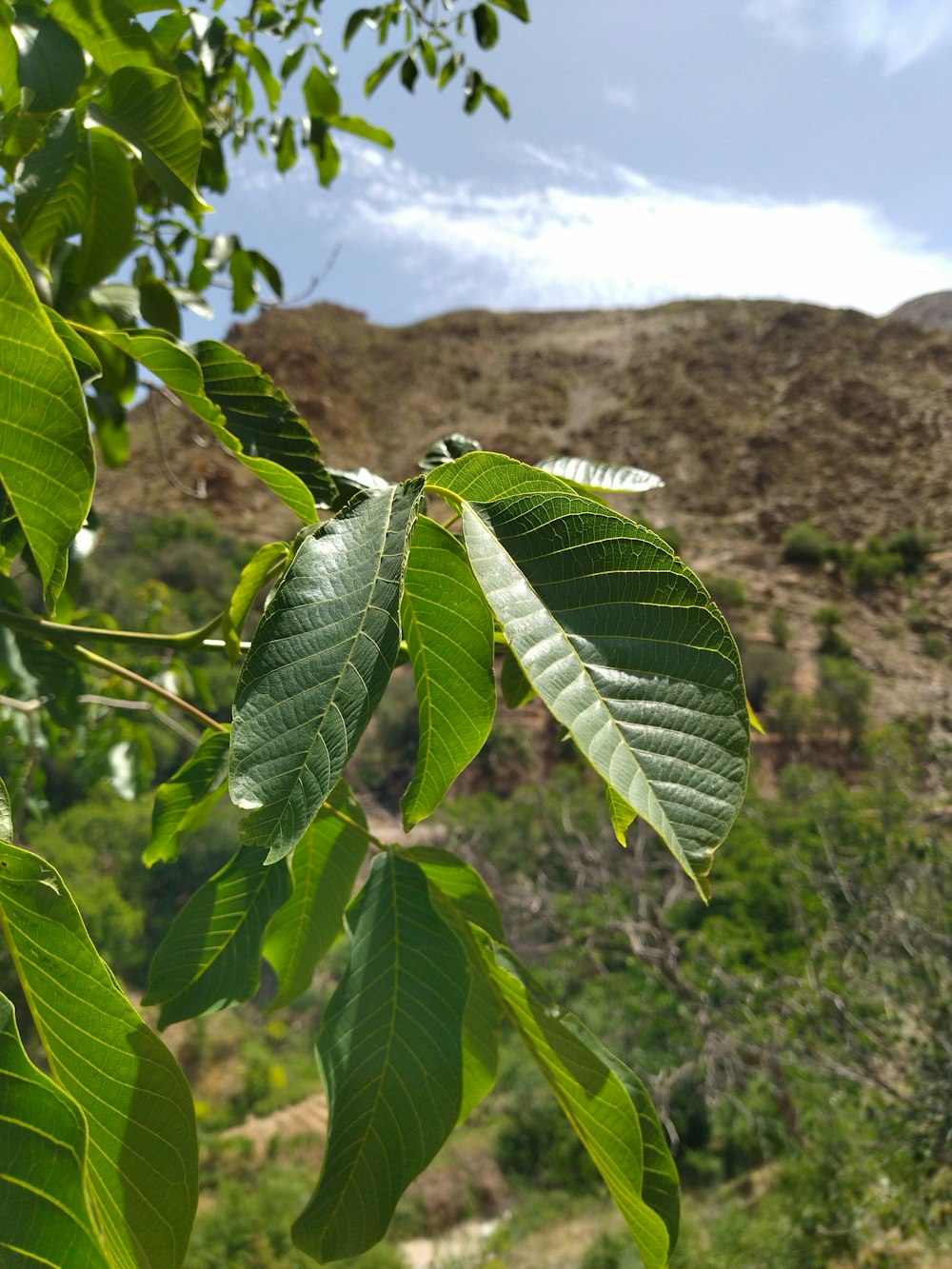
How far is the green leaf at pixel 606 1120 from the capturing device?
0.41m

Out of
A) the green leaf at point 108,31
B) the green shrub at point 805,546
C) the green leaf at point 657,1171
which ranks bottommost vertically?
the green leaf at point 657,1171

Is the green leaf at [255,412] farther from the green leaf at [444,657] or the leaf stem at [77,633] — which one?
the green leaf at [444,657]

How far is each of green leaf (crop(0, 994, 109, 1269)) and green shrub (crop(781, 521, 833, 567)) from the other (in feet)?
61.1

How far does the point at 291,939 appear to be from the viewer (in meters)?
0.58

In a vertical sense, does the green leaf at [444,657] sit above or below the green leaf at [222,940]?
above

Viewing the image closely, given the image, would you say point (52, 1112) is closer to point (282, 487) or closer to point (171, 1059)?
point (171, 1059)

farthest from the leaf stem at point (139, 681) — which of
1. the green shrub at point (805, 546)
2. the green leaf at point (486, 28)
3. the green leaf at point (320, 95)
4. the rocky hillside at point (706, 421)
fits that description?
the green shrub at point (805, 546)

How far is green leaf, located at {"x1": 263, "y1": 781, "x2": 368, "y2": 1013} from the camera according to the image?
1.89 ft

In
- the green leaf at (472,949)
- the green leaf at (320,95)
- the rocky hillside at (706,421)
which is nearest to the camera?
the green leaf at (472,949)

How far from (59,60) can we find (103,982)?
679 millimetres

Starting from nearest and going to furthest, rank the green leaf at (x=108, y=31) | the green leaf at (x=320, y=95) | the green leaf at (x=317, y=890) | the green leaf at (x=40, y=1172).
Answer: the green leaf at (x=40, y=1172)
the green leaf at (x=317, y=890)
the green leaf at (x=108, y=31)
the green leaf at (x=320, y=95)

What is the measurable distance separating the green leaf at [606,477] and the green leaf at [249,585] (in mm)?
208

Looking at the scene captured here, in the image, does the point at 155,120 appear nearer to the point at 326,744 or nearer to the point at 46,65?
the point at 46,65

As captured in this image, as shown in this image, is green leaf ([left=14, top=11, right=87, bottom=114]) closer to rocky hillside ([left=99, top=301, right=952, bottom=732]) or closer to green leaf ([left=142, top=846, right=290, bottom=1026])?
green leaf ([left=142, top=846, right=290, bottom=1026])
